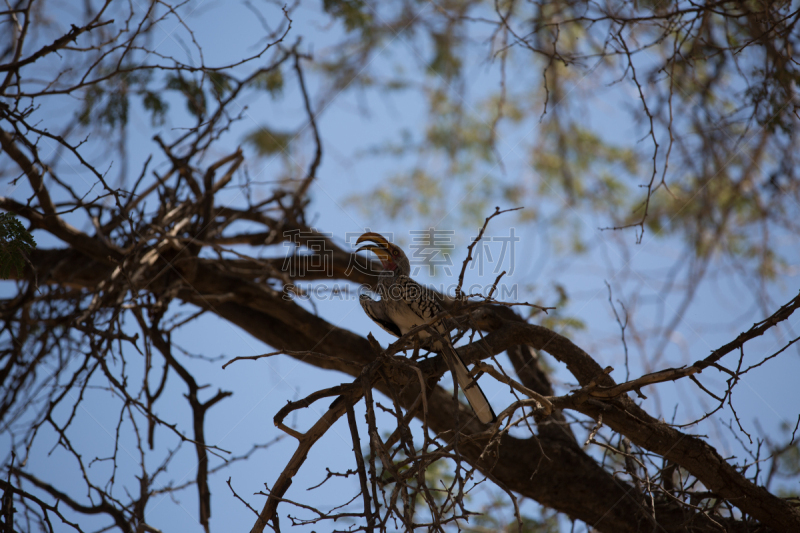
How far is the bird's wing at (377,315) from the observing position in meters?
4.23

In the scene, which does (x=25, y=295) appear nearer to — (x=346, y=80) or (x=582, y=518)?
(x=582, y=518)

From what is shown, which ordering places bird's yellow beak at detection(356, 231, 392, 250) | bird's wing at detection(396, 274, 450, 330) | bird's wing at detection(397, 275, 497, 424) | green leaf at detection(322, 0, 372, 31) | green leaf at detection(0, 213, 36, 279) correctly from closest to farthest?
green leaf at detection(0, 213, 36, 279) < bird's wing at detection(397, 275, 497, 424) < bird's wing at detection(396, 274, 450, 330) < bird's yellow beak at detection(356, 231, 392, 250) < green leaf at detection(322, 0, 372, 31)

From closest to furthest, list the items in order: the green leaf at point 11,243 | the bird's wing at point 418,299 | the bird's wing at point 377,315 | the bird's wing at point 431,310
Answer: the green leaf at point 11,243 → the bird's wing at point 431,310 → the bird's wing at point 418,299 → the bird's wing at point 377,315

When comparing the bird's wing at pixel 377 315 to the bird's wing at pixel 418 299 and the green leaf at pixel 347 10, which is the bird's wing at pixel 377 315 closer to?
the bird's wing at pixel 418 299

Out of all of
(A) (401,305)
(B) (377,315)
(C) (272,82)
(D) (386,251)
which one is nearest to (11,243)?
(A) (401,305)

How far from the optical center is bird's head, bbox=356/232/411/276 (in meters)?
4.56

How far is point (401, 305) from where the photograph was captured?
154 inches

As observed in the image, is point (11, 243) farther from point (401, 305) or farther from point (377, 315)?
point (377, 315)

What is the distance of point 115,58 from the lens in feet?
17.9

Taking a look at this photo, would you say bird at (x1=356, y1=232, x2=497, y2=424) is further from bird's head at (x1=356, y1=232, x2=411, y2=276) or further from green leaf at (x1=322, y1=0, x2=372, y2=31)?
green leaf at (x1=322, y1=0, x2=372, y2=31)

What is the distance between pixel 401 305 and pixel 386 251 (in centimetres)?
83

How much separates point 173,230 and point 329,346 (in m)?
1.40

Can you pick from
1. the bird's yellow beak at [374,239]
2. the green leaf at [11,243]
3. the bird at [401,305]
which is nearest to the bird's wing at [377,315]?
the bird at [401,305]

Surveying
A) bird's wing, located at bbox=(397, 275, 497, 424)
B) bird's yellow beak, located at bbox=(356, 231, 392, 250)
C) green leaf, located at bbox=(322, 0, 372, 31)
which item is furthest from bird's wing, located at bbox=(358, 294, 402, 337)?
green leaf, located at bbox=(322, 0, 372, 31)
